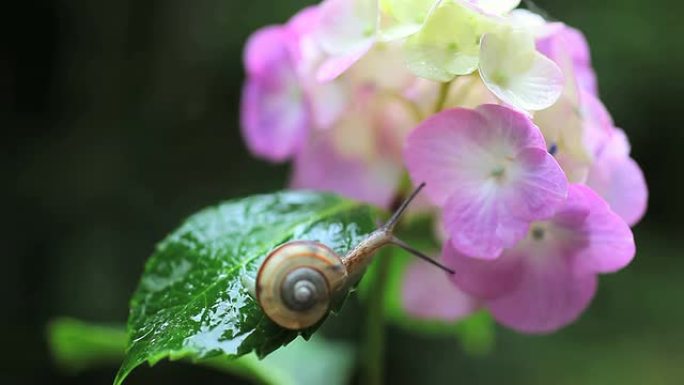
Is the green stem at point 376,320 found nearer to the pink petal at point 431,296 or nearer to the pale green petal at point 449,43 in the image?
the pink petal at point 431,296

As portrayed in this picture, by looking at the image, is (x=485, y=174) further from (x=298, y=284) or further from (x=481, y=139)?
(x=298, y=284)

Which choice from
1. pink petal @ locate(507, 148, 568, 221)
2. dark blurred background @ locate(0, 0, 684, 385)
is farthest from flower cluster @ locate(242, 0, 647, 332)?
dark blurred background @ locate(0, 0, 684, 385)

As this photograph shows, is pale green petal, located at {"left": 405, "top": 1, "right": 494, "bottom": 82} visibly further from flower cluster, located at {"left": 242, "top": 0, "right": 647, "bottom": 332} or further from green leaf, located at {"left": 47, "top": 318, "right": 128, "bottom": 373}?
green leaf, located at {"left": 47, "top": 318, "right": 128, "bottom": 373}

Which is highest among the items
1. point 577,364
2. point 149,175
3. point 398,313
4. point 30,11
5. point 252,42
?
point 252,42

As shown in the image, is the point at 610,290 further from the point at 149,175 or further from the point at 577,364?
the point at 149,175

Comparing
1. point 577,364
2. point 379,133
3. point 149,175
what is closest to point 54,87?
point 149,175

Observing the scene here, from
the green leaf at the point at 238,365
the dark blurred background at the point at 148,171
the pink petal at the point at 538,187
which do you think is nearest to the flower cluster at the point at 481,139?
the pink petal at the point at 538,187
